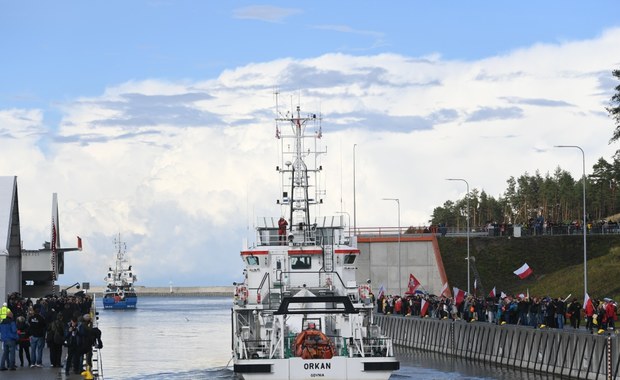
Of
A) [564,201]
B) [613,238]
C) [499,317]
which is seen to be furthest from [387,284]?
[564,201]

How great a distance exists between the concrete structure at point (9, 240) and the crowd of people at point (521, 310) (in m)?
25.3

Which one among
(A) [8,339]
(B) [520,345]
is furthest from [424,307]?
(A) [8,339]

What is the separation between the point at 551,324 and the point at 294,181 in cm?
1322

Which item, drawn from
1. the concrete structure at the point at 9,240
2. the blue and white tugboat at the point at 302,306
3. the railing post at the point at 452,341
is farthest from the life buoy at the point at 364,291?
the concrete structure at the point at 9,240

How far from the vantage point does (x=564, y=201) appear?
184875 mm

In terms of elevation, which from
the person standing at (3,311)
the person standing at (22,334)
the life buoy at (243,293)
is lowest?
the person standing at (22,334)

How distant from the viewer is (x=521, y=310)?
5988 centimetres

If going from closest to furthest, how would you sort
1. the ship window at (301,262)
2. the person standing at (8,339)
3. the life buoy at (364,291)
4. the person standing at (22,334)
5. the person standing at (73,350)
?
the person standing at (73,350)
the person standing at (8,339)
the person standing at (22,334)
the life buoy at (364,291)
the ship window at (301,262)

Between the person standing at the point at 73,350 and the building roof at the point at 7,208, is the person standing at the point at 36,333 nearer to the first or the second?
the person standing at the point at 73,350

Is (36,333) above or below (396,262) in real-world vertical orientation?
below

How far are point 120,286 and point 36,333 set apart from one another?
157737 mm

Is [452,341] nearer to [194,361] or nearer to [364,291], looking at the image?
[194,361]

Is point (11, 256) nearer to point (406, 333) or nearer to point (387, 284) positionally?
point (406, 333)

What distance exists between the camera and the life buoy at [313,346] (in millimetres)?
37719
